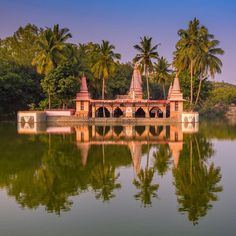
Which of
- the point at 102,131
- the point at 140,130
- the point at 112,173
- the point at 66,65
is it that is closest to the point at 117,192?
the point at 112,173

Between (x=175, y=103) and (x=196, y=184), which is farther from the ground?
(x=175, y=103)

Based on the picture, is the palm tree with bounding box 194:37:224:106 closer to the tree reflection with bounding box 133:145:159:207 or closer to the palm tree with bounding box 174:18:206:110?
the palm tree with bounding box 174:18:206:110

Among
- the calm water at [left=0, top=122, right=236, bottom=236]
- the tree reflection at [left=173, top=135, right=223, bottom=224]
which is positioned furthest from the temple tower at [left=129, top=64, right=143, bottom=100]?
the tree reflection at [left=173, top=135, right=223, bottom=224]

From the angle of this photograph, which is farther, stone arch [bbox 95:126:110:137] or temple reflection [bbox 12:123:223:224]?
stone arch [bbox 95:126:110:137]

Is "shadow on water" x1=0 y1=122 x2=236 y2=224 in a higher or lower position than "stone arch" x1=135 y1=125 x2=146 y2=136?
lower

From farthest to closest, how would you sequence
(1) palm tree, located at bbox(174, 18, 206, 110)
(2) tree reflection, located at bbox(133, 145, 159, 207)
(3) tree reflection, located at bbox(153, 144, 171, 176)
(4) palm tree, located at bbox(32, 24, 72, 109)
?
1. (1) palm tree, located at bbox(174, 18, 206, 110)
2. (4) palm tree, located at bbox(32, 24, 72, 109)
3. (3) tree reflection, located at bbox(153, 144, 171, 176)
4. (2) tree reflection, located at bbox(133, 145, 159, 207)

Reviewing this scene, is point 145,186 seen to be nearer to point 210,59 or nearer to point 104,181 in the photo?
point 104,181

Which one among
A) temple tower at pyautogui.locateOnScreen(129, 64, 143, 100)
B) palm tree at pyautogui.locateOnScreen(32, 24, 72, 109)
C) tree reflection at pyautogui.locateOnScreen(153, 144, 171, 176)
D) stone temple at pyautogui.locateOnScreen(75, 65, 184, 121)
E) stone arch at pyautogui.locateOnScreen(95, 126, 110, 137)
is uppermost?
palm tree at pyautogui.locateOnScreen(32, 24, 72, 109)

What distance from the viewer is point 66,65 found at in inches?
1795

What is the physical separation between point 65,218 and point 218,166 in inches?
328

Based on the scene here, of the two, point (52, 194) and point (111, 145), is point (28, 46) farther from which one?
point (52, 194)

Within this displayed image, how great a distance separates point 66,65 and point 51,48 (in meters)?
2.49

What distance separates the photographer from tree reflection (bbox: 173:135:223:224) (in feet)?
31.7

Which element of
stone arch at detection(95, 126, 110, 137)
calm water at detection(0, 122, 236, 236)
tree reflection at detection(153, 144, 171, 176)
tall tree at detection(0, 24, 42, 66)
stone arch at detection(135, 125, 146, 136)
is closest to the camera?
calm water at detection(0, 122, 236, 236)
